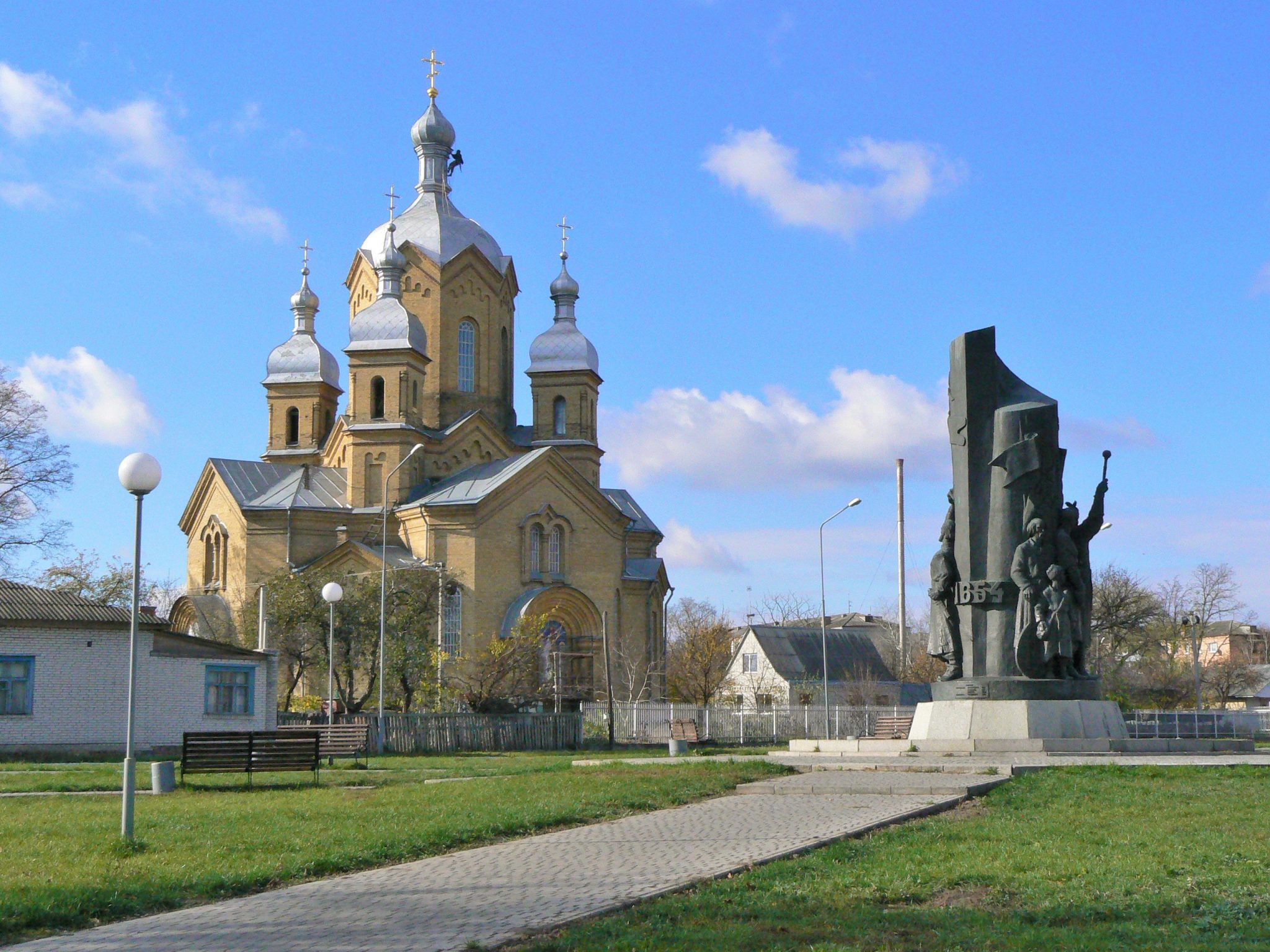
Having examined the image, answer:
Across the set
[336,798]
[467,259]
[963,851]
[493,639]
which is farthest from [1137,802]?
[467,259]

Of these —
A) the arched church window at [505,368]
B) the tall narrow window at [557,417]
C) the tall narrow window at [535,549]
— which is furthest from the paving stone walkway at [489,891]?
the arched church window at [505,368]

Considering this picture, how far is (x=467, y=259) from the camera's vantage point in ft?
185

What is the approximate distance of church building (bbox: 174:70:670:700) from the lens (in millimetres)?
48156

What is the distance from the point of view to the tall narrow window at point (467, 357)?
56250 mm

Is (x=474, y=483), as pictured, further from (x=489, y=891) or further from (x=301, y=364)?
(x=489, y=891)

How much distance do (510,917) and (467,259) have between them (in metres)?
50.6

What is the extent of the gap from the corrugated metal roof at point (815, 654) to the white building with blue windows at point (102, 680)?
122 feet

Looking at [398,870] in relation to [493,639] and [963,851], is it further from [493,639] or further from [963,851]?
[493,639]

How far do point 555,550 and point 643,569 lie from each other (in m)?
5.77

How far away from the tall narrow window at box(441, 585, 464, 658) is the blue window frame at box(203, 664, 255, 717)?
17.6 meters

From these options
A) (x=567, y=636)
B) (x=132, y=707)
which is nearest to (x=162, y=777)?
(x=132, y=707)

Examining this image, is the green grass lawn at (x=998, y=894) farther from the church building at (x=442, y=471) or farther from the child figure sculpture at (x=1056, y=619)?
the church building at (x=442, y=471)

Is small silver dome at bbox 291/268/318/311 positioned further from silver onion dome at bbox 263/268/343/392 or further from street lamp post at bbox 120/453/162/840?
street lamp post at bbox 120/453/162/840

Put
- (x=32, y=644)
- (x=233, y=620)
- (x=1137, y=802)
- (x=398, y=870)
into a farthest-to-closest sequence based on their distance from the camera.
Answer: (x=233, y=620)
(x=32, y=644)
(x=1137, y=802)
(x=398, y=870)
